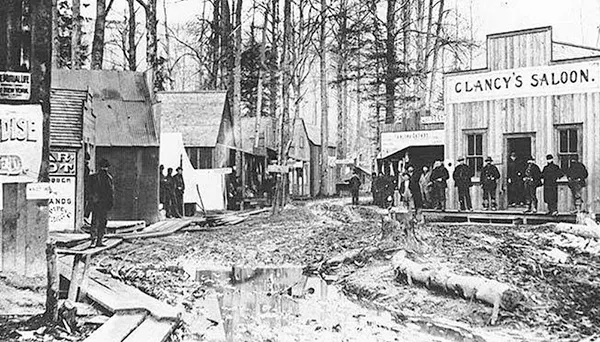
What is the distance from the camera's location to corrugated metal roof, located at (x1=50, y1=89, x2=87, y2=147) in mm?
18922

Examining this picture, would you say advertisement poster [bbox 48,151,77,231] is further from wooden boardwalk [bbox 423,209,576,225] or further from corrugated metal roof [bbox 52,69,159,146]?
wooden boardwalk [bbox 423,209,576,225]

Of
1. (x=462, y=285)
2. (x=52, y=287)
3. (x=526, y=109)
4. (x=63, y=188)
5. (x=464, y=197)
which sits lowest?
(x=462, y=285)

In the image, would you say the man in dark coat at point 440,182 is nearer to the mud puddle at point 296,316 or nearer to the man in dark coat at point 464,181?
the man in dark coat at point 464,181

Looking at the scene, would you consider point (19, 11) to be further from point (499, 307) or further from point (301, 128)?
point (301, 128)

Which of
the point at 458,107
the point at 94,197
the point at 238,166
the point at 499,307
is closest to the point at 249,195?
the point at 238,166

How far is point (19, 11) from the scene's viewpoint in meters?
11.0

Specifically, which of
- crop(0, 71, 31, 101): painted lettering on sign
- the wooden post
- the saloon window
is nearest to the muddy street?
the wooden post

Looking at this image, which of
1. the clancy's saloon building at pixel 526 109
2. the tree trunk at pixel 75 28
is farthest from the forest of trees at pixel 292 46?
the clancy's saloon building at pixel 526 109

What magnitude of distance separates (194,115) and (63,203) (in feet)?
55.7

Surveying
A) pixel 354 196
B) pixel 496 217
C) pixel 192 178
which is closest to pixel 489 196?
pixel 496 217

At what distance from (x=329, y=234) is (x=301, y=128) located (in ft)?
157

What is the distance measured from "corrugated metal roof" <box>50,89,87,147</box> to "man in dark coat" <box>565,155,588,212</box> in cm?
1250

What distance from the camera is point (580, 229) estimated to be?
16.5 meters

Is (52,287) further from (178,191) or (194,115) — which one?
(194,115)
